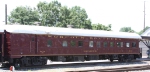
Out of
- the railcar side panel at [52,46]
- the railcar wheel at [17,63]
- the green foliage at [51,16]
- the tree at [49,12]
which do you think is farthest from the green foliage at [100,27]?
the railcar wheel at [17,63]

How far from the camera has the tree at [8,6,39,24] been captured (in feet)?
239

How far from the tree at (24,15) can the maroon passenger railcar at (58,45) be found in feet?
148

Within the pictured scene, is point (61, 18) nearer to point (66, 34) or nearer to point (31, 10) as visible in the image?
point (31, 10)

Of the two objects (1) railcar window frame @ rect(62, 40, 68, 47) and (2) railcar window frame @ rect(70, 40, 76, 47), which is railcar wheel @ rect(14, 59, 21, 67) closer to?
(1) railcar window frame @ rect(62, 40, 68, 47)

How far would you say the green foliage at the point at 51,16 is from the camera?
238 ft

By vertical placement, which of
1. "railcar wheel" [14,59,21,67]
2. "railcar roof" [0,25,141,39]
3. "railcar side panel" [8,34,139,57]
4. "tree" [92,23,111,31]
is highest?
"tree" [92,23,111,31]

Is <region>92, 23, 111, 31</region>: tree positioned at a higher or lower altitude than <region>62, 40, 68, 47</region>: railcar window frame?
higher

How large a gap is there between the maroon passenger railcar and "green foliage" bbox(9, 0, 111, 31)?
142 feet

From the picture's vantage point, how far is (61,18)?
73250mm

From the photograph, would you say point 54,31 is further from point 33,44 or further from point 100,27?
point 100,27

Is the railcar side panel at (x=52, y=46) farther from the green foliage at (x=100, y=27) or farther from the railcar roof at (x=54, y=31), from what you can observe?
the green foliage at (x=100, y=27)

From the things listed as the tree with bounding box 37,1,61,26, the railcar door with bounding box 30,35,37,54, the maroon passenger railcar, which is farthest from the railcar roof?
the tree with bounding box 37,1,61,26

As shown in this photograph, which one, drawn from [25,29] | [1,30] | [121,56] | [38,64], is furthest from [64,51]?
[121,56]

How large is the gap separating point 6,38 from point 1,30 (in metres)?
0.76
